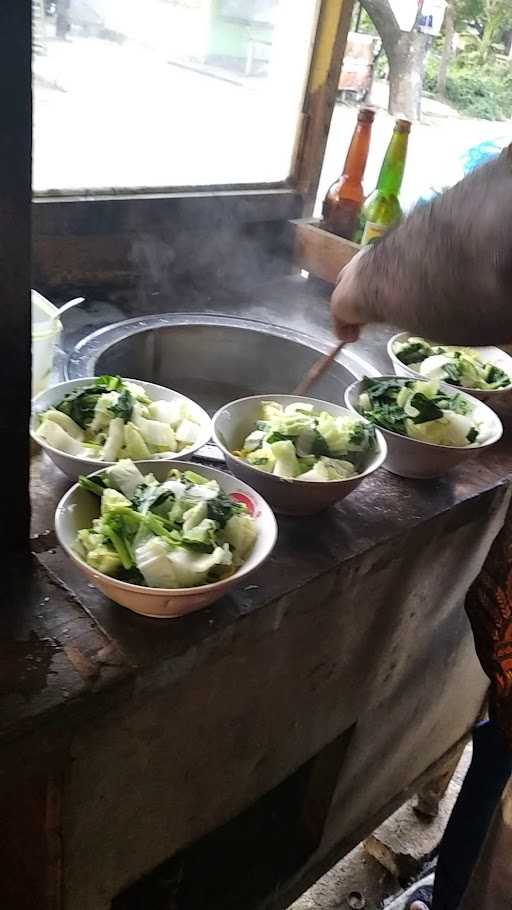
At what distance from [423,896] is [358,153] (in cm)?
243

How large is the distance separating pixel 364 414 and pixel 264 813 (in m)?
1.33

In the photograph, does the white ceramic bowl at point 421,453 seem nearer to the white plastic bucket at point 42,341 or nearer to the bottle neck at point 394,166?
the white plastic bucket at point 42,341

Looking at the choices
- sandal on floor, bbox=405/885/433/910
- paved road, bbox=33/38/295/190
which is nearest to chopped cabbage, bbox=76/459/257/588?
paved road, bbox=33/38/295/190

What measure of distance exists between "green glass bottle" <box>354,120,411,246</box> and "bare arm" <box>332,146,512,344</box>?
1.08m

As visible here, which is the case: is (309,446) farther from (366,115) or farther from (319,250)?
(366,115)

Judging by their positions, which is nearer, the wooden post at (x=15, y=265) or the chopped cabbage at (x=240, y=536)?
the wooden post at (x=15, y=265)

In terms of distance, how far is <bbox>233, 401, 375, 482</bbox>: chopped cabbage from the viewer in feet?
4.87

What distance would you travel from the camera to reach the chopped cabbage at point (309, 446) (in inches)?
58.4

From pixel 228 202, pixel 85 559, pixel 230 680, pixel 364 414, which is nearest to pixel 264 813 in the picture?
pixel 230 680

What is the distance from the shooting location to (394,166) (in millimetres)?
2504

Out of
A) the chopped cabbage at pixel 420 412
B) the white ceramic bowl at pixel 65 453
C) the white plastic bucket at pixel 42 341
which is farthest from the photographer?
the chopped cabbage at pixel 420 412

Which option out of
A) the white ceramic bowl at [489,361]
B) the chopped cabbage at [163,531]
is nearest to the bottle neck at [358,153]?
the white ceramic bowl at [489,361]

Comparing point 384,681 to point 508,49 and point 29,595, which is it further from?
point 508,49

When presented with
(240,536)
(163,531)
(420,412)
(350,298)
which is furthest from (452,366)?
(163,531)
